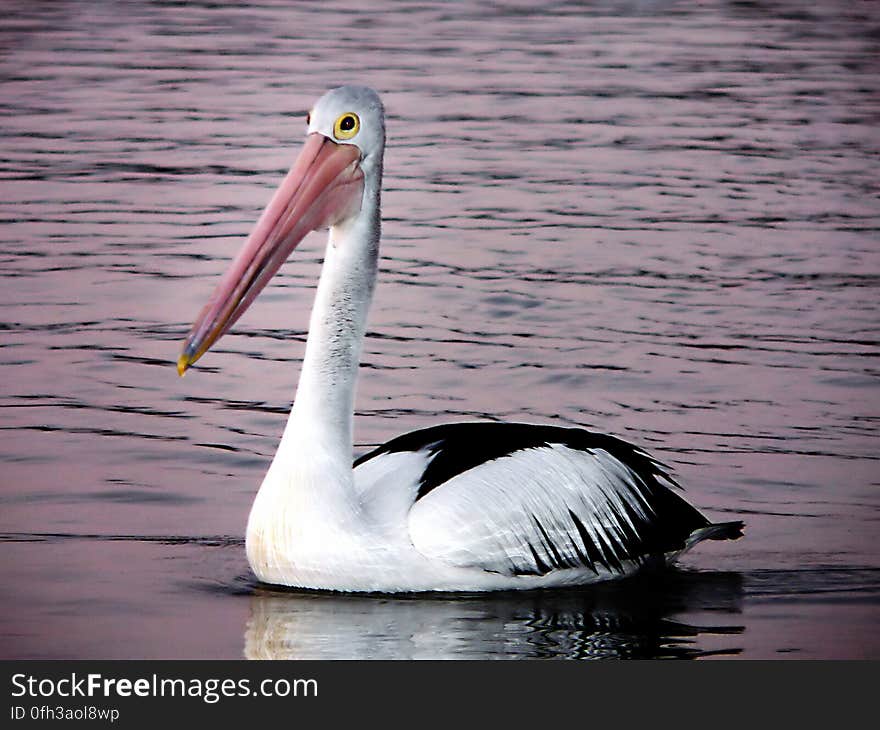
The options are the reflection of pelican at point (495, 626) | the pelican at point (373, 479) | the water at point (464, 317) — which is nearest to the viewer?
the reflection of pelican at point (495, 626)

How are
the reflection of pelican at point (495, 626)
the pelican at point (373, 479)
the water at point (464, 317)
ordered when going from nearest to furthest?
the reflection of pelican at point (495, 626) → the pelican at point (373, 479) → the water at point (464, 317)

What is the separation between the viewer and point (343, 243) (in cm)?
539

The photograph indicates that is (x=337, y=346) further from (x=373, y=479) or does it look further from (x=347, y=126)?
(x=347, y=126)

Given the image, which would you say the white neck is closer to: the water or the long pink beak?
the long pink beak

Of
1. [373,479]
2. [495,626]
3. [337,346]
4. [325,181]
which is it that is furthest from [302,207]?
[495,626]

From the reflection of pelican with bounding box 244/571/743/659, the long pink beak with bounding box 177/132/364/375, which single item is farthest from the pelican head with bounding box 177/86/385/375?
the reflection of pelican with bounding box 244/571/743/659

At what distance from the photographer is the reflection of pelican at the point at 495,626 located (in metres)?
4.96

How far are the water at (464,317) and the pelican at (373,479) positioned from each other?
0.35 feet

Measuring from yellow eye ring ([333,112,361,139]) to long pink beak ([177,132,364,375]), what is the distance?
30mm

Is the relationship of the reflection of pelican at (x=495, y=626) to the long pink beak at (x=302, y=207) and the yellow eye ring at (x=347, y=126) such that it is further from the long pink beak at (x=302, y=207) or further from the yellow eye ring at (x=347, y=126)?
the yellow eye ring at (x=347, y=126)

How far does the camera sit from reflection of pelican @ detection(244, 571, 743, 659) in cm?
496

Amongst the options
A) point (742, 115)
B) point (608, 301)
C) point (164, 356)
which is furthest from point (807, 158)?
point (164, 356)

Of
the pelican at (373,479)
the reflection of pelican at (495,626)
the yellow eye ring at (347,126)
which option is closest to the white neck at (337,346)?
the pelican at (373,479)

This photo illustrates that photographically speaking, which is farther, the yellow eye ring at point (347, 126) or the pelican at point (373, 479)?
the yellow eye ring at point (347, 126)
